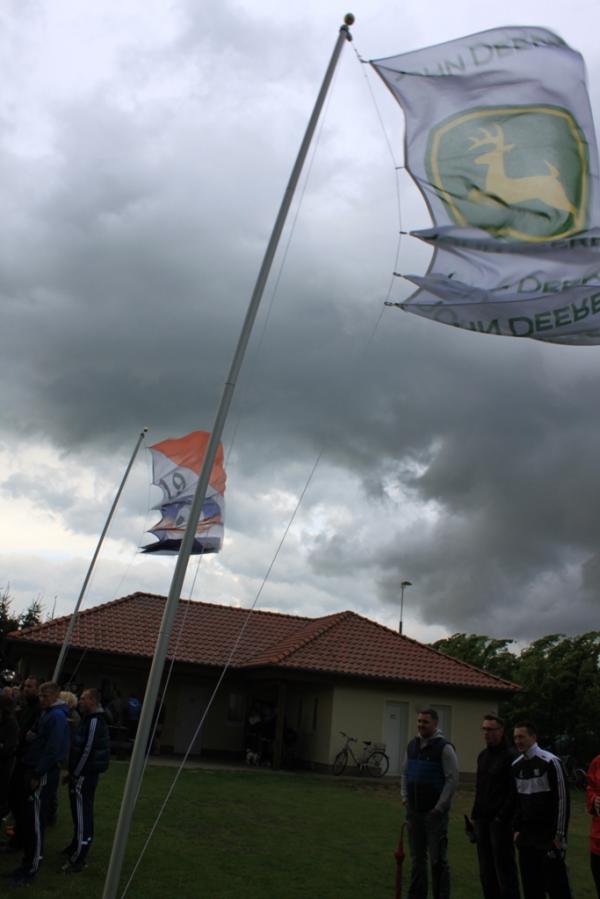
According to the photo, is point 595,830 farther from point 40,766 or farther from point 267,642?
point 267,642

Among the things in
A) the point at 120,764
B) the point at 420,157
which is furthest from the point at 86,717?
the point at 120,764

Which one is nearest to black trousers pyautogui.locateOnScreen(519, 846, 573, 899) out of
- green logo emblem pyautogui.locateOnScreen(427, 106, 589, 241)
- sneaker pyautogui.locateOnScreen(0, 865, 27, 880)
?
sneaker pyautogui.locateOnScreen(0, 865, 27, 880)

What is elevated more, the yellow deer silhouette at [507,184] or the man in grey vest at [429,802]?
the yellow deer silhouette at [507,184]

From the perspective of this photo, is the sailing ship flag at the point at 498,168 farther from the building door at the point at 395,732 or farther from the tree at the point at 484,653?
the tree at the point at 484,653

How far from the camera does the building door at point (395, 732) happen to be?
81.8 feet

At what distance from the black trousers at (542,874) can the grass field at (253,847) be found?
2236 mm

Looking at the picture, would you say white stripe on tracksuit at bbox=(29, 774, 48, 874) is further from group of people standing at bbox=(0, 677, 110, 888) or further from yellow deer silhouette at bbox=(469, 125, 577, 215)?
yellow deer silhouette at bbox=(469, 125, 577, 215)

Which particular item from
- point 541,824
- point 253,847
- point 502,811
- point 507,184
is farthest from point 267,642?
point 507,184

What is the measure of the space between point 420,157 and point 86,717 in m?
6.37

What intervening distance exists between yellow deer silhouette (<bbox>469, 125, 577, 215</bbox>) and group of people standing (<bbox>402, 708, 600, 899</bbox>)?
4.55 meters

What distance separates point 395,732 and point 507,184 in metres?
21.2

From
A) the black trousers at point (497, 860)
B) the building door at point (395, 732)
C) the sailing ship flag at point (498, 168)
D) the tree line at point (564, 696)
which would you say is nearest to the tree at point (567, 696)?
the tree line at point (564, 696)

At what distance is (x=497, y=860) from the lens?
6949 mm

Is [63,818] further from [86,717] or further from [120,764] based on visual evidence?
[120,764]
